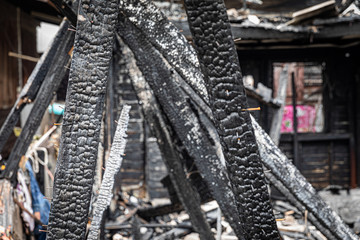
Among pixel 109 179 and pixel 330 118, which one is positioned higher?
pixel 109 179

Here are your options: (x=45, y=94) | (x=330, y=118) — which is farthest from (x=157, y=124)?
(x=330, y=118)

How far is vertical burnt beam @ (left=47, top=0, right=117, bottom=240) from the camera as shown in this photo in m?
1.22

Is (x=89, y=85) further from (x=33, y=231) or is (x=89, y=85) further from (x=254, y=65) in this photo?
(x=254, y=65)

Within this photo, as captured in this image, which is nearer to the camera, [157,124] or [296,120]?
[157,124]

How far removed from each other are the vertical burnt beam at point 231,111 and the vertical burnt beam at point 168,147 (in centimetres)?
127

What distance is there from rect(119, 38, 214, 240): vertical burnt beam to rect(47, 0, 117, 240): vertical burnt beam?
1.08 meters

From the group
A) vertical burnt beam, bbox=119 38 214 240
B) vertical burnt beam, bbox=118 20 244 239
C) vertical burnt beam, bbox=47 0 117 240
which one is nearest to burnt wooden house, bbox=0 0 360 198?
vertical burnt beam, bbox=119 38 214 240

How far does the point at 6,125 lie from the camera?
247cm

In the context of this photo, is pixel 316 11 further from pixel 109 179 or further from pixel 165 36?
pixel 109 179

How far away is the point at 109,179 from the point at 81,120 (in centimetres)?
39

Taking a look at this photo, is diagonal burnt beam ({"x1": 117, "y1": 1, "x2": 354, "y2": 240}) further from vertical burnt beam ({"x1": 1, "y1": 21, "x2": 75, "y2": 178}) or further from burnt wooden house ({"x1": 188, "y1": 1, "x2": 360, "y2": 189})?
burnt wooden house ({"x1": 188, "y1": 1, "x2": 360, "y2": 189})

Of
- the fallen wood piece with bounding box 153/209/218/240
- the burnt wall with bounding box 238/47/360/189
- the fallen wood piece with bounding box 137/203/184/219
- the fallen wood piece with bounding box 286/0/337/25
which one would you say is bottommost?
the fallen wood piece with bounding box 153/209/218/240

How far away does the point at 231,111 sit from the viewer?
1119mm

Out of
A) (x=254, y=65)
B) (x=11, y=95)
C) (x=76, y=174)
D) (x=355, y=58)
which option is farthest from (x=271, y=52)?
(x=76, y=174)
